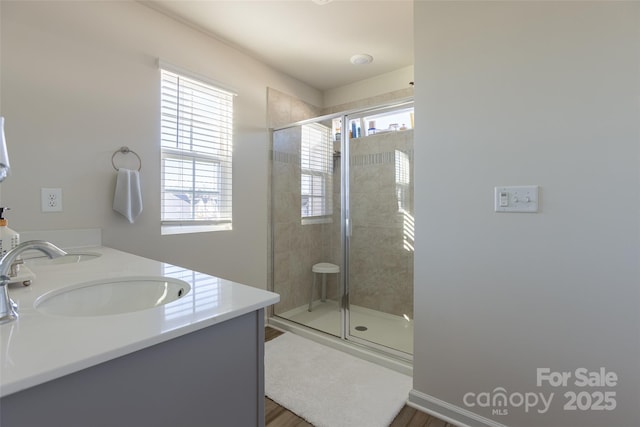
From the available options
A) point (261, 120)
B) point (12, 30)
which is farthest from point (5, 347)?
point (261, 120)

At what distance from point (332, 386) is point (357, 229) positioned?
1.31 meters

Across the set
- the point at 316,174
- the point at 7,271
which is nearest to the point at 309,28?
the point at 316,174

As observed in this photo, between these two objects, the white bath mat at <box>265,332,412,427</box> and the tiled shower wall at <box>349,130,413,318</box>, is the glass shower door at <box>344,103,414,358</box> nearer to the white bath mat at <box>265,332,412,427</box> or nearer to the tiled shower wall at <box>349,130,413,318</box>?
the tiled shower wall at <box>349,130,413,318</box>

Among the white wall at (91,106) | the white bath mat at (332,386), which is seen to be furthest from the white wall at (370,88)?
the white bath mat at (332,386)

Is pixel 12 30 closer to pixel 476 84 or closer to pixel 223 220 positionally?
pixel 223 220

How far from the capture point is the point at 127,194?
Answer: 1834 millimetres

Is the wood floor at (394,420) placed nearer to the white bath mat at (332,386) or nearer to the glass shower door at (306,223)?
the white bath mat at (332,386)

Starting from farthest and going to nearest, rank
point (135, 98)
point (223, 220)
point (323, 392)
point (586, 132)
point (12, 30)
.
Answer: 1. point (223, 220)
2. point (135, 98)
3. point (323, 392)
4. point (12, 30)
5. point (586, 132)

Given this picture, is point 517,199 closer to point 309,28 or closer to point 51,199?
point 309,28

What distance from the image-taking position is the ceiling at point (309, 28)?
200cm

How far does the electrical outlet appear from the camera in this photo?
5.28 ft

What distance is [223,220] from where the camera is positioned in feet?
8.24

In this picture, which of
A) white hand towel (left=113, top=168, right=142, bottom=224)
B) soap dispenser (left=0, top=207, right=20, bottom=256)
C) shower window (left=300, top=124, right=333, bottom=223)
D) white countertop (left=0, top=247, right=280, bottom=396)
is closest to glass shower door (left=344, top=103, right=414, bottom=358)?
shower window (left=300, top=124, right=333, bottom=223)

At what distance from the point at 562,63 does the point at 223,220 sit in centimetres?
231
